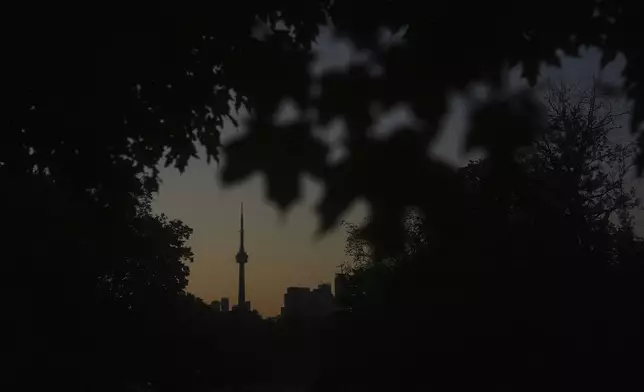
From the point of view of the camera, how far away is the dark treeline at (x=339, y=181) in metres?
2.36

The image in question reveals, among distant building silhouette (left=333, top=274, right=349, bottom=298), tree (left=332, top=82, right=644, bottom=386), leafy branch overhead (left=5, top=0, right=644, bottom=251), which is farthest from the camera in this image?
distant building silhouette (left=333, top=274, right=349, bottom=298)

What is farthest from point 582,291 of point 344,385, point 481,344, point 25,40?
point 25,40

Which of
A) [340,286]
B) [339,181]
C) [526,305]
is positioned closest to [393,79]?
[339,181]

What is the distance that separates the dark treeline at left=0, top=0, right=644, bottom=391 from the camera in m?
2.36

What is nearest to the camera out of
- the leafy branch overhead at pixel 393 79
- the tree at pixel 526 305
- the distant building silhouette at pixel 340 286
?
the leafy branch overhead at pixel 393 79

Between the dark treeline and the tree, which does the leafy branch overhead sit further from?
the tree

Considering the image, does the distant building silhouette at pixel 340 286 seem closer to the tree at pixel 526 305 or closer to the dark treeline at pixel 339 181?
the dark treeline at pixel 339 181

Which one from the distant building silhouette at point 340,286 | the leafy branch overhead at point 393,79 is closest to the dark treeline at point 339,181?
the leafy branch overhead at point 393,79

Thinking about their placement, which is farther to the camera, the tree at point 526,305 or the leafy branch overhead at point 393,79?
the tree at point 526,305

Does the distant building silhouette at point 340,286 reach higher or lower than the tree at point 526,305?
higher

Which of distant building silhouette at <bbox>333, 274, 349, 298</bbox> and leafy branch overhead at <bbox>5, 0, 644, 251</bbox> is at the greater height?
distant building silhouette at <bbox>333, 274, 349, 298</bbox>

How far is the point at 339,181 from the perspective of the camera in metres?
2.35

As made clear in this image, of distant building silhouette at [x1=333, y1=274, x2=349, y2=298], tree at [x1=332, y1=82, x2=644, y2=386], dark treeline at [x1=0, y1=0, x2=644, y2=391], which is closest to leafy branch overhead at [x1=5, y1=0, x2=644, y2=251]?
dark treeline at [x1=0, y1=0, x2=644, y2=391]

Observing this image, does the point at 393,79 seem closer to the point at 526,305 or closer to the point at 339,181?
the point at 339,181
